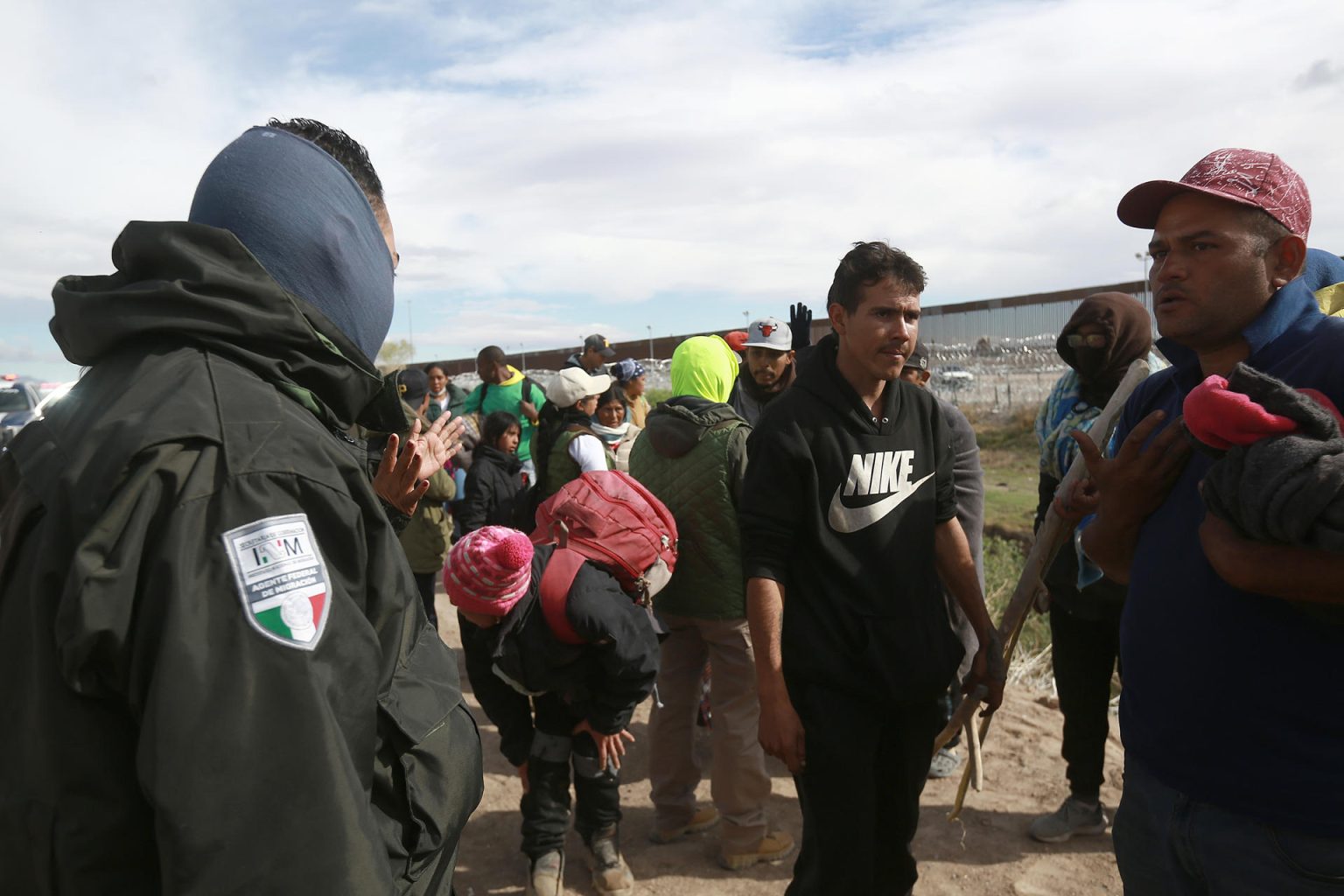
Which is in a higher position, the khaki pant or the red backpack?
the red backpack

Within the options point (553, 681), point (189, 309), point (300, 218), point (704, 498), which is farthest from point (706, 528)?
point (189, 309)

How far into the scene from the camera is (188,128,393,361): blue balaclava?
4.36 ft

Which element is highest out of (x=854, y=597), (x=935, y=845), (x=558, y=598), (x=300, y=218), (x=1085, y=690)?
(x=300, y=218)

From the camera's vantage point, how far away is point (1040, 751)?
191 inches

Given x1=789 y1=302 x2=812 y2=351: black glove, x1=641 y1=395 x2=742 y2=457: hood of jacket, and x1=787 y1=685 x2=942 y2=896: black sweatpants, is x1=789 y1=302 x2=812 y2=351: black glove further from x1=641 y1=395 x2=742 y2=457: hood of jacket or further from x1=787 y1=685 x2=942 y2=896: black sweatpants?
x1=787 y1=685 x2=942 y2=896: black sweatpants

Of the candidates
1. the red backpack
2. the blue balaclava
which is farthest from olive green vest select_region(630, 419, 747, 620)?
the blue balaclava

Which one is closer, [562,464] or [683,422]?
[683,422]

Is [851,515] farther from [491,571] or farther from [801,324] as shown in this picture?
[801,324]

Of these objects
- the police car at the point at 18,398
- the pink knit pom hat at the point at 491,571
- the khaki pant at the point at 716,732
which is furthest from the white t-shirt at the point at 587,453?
the police car at the point at 18,398

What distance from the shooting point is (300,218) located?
134cm

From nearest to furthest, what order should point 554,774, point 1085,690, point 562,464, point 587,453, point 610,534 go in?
point 610,534 < point 554,774 < point 1085,690 < point 587,453 < point 562,464

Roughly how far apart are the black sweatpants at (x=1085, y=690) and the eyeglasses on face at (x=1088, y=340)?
1.10 metres

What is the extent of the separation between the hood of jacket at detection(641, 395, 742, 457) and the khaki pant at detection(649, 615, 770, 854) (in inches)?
30.6

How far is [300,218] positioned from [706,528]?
2841 millimetres
